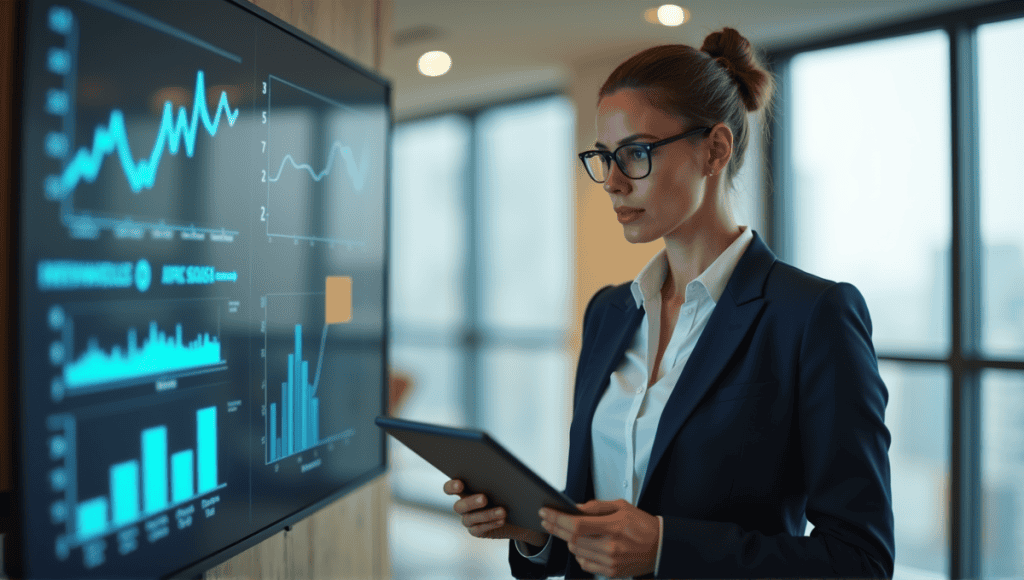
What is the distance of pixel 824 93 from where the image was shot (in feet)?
12.4

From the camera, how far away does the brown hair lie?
1407 mm

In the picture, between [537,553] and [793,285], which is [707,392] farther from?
[537,553]

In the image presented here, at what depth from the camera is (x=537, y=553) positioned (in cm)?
153

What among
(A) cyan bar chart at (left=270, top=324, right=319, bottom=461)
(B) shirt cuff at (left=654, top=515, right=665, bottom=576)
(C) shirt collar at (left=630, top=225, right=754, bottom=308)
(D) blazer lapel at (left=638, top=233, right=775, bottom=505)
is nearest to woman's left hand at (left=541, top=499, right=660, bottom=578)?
(B) shirt cuff at (left=654, top=515, right=665, bottom=576)

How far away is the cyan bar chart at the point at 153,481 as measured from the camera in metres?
1.05

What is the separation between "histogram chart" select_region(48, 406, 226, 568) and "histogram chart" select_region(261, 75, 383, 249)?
438 millimetres

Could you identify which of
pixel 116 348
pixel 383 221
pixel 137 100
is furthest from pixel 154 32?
pixel 383 221

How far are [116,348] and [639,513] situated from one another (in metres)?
0.85

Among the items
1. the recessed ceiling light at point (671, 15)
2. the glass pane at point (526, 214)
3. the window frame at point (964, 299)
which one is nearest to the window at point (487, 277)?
the glass pane at point (526, 214)

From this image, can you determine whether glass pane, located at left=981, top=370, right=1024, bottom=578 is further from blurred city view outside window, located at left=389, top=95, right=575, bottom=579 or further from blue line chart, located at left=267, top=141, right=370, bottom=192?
blue line chart, located at left=267, top=141, right=370, bottom=192

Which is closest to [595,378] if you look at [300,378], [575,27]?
[300,378]

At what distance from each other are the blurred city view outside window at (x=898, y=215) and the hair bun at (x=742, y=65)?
239cm

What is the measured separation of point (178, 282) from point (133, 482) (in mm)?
315

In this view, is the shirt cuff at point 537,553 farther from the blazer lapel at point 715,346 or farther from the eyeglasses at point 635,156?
the eyeglasses at point 635,156
